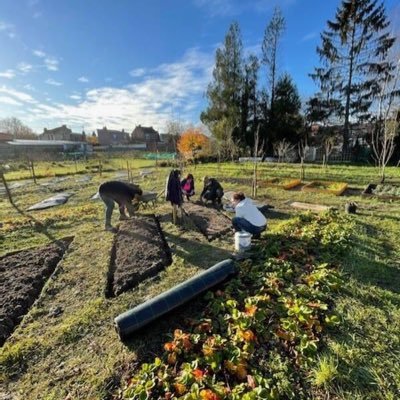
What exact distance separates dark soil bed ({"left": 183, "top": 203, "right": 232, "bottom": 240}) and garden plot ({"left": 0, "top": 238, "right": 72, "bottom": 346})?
9.40ft

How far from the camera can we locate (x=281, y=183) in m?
10.7

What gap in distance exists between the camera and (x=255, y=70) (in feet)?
→ 81.9

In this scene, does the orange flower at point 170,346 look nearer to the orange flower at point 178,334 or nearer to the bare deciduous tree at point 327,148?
the orange flower at point 178,334

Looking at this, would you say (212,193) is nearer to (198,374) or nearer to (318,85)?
(198,374)

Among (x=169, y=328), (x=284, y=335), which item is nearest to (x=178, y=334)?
(x=169, y=328)

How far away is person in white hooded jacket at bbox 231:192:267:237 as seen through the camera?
446cm

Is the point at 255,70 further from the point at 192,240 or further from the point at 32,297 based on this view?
the point at 32,297

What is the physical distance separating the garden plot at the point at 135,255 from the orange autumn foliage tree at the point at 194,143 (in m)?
19.8

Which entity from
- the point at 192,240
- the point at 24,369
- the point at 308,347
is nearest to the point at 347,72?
the point at 192,240

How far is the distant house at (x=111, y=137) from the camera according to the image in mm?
63875

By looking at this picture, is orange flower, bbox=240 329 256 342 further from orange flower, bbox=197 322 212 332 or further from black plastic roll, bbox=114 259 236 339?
black plastic roll, bbox=114 259 236 339

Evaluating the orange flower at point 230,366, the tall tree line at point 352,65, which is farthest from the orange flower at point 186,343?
the tall tree line at point 352,65

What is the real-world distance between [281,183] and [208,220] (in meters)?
5.65

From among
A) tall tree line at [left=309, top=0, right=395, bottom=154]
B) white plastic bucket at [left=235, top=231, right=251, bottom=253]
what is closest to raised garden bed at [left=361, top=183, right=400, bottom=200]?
white plastic bucket at [left=235, top=231, right=251, bottom=253]
